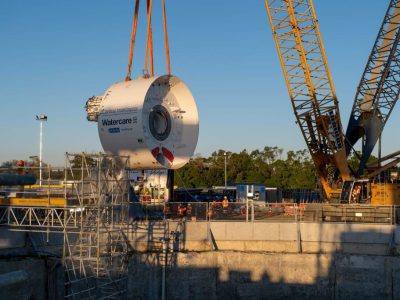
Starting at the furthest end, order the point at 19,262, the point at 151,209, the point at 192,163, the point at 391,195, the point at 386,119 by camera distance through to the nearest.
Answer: the point at 192,163 → the point at 386,119 → the point at 391,195 → the point at 151,209 → the point at 19,262

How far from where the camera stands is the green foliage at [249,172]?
96.6 metres

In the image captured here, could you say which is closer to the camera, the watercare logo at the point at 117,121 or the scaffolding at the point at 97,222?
the scaffolding at the point at 97,222

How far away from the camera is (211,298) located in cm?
3064

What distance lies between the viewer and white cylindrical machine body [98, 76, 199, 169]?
3281 centimetres

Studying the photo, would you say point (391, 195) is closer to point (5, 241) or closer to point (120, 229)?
point (120, 229)

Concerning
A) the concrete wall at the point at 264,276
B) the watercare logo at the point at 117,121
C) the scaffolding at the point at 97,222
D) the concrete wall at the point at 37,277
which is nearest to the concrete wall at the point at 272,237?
the concrete wall at the point at 264,276

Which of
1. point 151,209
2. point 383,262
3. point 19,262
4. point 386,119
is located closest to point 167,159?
point 151,209

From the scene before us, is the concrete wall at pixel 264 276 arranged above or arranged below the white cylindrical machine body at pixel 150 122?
below

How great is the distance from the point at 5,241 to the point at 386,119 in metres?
34.5

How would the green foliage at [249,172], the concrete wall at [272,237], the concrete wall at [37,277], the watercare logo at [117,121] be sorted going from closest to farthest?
the concrete wall at [37,277] < the concrete wall at [272,237] < the watercare logo at [117,121] < the green foliage at [249,172]

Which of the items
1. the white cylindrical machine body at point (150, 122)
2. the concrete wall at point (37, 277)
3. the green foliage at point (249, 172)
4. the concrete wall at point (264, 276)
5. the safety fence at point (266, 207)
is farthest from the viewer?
the green foliage at point (249, 172)

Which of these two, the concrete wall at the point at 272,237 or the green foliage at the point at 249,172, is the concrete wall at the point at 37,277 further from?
the green foliage at the point at 249,172

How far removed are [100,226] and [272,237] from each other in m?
10.9

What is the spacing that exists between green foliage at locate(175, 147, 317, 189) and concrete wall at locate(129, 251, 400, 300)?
61829 millimetres
